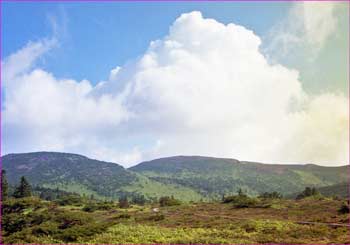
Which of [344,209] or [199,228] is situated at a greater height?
[344,209]

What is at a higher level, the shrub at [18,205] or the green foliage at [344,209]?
the shrub at [18,205]

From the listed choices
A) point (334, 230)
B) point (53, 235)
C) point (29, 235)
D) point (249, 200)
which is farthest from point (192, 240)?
point (249, 200)

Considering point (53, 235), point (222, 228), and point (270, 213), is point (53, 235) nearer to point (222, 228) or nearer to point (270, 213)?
point (222, 228)

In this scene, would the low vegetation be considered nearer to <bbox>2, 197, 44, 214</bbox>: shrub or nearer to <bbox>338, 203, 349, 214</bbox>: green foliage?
<bbox>338, 203, 349, 214</bbox>: green foliage

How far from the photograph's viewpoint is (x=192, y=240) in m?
32.5

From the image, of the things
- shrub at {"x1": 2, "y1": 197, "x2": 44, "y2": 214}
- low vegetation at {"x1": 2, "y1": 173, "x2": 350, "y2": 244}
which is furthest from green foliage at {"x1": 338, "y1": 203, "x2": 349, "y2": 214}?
shrub at {"x1": 2, "y1": 197, "x2": 44, "y2": 214}

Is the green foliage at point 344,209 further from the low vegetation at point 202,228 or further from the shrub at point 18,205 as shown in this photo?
the shrub at point 18,205

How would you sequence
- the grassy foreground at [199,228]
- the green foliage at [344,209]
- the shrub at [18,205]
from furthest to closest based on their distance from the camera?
the shrub at [18,205], the green foliage at [344,209], the grassy foreground at [199,228]

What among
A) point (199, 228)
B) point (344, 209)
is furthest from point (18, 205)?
point (344, 209)

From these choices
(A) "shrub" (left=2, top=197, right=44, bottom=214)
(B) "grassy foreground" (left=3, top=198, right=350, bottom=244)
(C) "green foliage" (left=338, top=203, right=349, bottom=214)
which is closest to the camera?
(B) "grassy foreground" (left=3, top=198, right=350, bottom=244)

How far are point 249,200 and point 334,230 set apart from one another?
91.8 feet

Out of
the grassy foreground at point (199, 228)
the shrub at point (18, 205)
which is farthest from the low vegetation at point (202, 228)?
the shrub at point (18, 205)

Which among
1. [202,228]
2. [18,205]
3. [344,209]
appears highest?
[18,205]

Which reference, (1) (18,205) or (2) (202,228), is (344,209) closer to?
(2) (202,228)
